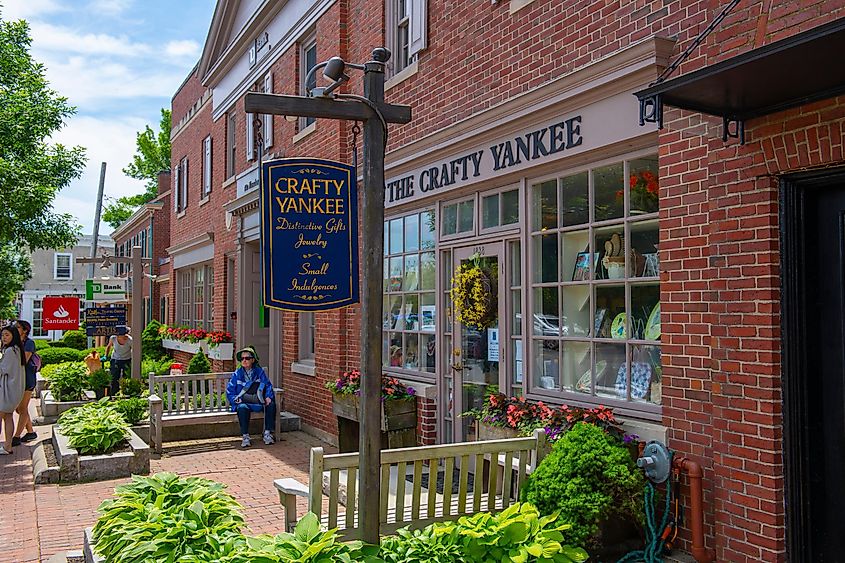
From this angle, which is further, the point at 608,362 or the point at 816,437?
the point at 608,362

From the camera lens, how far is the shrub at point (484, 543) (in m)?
4.01

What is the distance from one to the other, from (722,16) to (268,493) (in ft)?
20.0

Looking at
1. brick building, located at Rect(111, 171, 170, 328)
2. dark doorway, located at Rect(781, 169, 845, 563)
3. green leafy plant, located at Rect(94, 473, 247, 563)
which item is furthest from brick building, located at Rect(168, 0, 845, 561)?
brick building, located at Rect(111, 171, 170, 328)

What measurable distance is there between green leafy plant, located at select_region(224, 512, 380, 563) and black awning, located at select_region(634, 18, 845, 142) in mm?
2918

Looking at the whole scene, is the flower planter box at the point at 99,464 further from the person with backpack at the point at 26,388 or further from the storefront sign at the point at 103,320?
the storefront sign at the point at 103,320

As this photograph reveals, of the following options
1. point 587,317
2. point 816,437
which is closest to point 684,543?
point 816,437

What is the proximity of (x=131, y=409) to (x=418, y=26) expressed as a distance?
637 centimetres

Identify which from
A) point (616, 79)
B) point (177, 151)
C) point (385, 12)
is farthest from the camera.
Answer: point (177, 151)

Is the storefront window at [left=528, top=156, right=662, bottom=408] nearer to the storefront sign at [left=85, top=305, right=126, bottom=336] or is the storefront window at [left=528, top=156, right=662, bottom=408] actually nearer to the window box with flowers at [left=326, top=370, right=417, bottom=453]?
the window box with flowers at [left=326, top=370, right=417, bottom=453]

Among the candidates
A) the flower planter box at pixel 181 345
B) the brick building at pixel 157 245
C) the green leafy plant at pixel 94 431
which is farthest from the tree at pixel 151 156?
the green leafy plant at pixel 94 431

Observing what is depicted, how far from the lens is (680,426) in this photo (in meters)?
5.14

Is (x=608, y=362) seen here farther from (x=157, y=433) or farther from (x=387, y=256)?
(x=157, y=433)

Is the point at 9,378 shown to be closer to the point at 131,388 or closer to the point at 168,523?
the point at 131,388

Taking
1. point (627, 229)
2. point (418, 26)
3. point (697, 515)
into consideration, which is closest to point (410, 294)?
point (418, 26)
